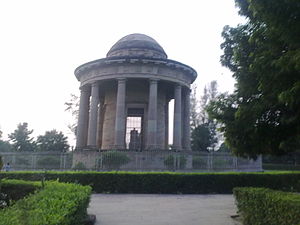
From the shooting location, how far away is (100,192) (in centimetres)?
1731

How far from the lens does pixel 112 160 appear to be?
23328mm

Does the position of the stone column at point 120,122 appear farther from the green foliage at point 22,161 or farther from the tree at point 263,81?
the tree at point 263,81

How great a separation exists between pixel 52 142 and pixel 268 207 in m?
48.3

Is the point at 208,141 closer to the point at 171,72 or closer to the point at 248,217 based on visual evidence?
the point at 171,72

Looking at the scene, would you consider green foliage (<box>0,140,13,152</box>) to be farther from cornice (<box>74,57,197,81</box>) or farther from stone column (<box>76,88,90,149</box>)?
cornice (<box>74,57,197,81</box>)

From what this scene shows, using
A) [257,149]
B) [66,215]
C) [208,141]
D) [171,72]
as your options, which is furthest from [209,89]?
[66,215]

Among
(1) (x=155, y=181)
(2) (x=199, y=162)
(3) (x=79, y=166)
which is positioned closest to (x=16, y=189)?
(1) (x=155, y=181)

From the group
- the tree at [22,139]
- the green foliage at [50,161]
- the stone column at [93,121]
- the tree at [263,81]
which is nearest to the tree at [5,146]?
the tree at [22,139]

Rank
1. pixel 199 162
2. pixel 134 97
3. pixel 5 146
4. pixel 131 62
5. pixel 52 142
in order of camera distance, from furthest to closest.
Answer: pixel 5 146, pixel 52 142, pixel 134 97, pixel 131 62, pixel 199 162

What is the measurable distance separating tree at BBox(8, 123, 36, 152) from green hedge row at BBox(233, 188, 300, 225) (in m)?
48.2

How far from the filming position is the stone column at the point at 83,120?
3020 cm

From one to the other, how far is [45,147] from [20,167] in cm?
2607

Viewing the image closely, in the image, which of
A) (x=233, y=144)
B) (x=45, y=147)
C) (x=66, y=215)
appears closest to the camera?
(x=66, y=215)

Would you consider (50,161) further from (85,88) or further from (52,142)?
(52,142)
